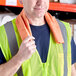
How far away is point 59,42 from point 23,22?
0.21m

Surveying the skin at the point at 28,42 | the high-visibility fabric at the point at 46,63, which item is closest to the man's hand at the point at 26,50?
the skin at the point at 28,42

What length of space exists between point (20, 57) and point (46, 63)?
0.18 m

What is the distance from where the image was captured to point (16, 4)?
60.0 inches

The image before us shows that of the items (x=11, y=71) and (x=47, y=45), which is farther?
(x=47, y=45)

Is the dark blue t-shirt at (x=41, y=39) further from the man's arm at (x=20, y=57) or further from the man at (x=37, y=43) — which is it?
the man's arm at (x=20, y=57)

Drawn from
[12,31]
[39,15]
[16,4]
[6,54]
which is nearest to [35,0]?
[39,15]

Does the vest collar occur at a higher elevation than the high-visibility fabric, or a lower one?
higher

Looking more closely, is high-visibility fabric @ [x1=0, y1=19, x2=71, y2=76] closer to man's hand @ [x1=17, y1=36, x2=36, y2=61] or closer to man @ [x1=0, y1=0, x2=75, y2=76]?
man @ [x1=0, y1=0, x2=75, y2=76]

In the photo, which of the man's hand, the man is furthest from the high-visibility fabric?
the man's hand

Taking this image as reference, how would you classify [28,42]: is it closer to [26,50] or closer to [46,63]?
[26,50]

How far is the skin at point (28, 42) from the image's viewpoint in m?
0.85

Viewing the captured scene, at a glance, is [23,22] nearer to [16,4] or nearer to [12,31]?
[12,31]

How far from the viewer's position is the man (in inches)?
36.8

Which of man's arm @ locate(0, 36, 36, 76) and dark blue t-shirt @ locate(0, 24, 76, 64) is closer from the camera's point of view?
man's arm @ locate(0, 36, 36, 76)
